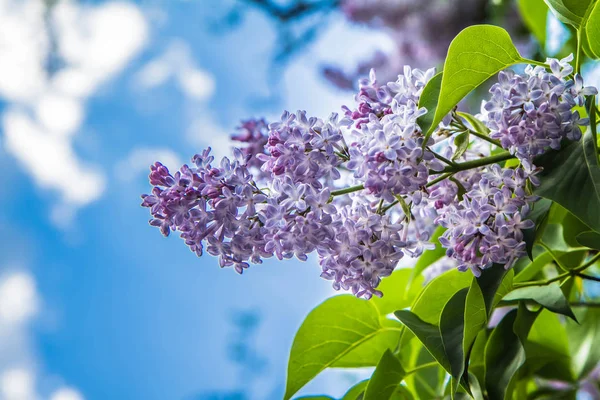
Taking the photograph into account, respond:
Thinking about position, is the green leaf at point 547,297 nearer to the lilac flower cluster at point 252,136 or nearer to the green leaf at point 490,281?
the green leaf at point 490,281

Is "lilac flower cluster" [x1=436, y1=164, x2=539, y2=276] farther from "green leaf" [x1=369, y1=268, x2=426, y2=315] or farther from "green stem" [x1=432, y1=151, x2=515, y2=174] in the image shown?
"green leaf" [x1=369, y1=268, x2=426, y2=315]

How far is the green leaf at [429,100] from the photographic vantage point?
313 millimetres

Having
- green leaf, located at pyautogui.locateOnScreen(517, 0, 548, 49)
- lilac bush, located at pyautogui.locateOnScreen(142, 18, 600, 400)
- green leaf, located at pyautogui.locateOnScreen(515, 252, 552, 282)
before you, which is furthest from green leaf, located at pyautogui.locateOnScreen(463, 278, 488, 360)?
green leaf, located at pyautogui.locateOnScreen(517, 0, 548, 49)

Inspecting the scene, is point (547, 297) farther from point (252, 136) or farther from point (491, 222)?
point (252, 136)

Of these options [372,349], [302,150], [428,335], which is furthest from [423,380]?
[302,150]

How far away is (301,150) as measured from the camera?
31 cm

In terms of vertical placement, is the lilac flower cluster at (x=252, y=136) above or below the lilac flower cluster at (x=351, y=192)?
above

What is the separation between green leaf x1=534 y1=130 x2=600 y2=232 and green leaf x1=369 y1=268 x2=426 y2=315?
18 cm

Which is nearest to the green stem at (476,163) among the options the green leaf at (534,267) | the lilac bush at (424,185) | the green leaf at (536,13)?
the lilac bush at (424,185)

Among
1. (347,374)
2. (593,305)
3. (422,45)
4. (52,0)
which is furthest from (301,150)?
(52,0)

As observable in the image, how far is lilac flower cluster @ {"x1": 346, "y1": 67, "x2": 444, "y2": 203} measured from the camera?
0.96 ft

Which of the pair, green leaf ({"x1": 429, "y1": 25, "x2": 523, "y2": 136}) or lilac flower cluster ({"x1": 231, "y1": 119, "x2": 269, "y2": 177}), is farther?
lilac flower cluster ({"x1": 231, "y1": 119, "x2": 269, "y2": 177})

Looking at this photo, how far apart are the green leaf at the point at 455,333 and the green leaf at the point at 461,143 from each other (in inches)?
2.9

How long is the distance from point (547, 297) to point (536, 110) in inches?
4.2
